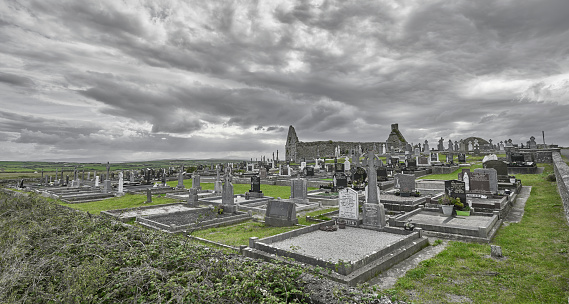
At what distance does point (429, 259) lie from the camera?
6.94 m

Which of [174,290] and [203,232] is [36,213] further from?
[174,290]

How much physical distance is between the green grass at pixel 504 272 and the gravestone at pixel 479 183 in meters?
5.47

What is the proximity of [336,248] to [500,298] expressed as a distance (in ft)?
11.9

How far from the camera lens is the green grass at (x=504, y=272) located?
5.01 meters

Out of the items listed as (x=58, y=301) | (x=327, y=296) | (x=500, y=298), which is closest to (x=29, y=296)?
(x=58, y=301)

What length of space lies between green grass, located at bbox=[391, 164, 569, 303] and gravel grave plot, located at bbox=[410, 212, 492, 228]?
2.78 feet

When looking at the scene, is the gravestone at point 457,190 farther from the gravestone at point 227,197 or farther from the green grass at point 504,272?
the gravestone at point 227,197

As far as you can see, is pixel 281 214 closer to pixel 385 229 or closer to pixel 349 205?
pixel 349 205

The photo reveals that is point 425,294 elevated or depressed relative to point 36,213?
depressed

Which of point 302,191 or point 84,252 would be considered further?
point 302,191

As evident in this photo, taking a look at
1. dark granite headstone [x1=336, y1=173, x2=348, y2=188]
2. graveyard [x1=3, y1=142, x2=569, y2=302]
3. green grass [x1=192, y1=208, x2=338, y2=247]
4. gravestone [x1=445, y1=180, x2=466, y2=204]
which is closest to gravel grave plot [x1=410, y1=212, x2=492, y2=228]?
graveyard [x1=3, y1=142, x2=569, y2=302]

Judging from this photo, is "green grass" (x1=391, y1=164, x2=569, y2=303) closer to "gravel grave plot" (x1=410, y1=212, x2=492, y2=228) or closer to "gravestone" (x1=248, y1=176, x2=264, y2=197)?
"gravel grave plot" (x1=410, y1=212, x2=492, y2=228)

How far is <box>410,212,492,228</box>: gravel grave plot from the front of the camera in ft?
31.9

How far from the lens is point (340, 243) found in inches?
314
